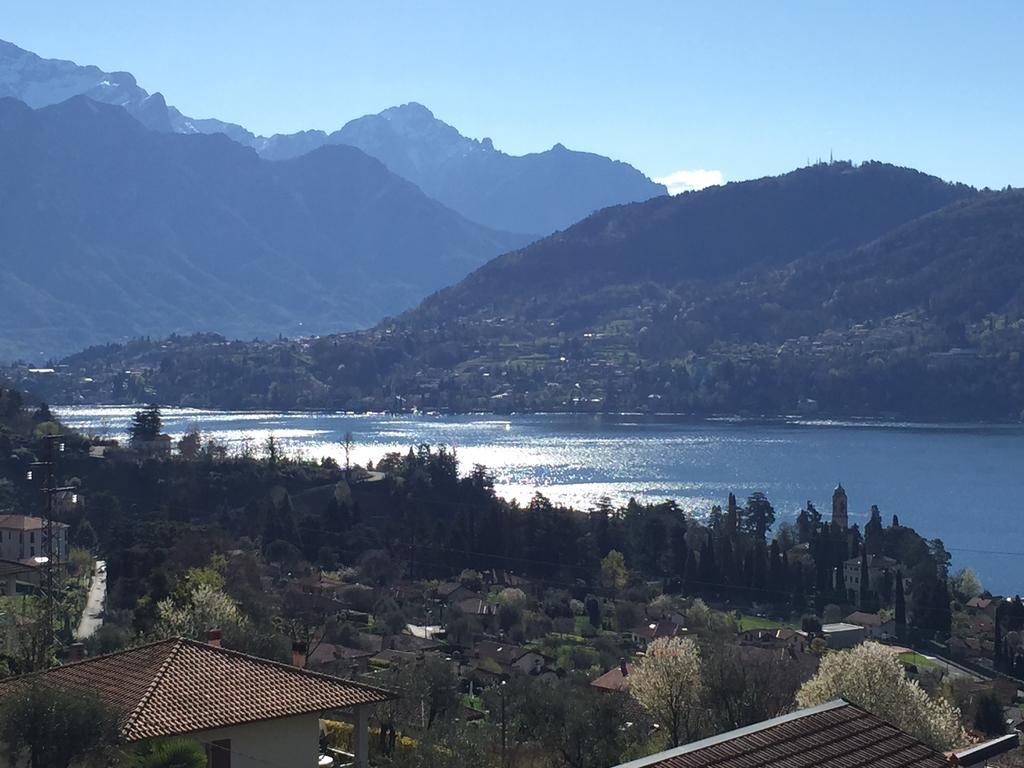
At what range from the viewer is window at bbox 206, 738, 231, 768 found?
7996mm

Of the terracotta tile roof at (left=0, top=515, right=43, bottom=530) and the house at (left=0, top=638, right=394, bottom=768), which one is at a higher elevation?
the house at (left=0, top=638, right=394, bottom=768)

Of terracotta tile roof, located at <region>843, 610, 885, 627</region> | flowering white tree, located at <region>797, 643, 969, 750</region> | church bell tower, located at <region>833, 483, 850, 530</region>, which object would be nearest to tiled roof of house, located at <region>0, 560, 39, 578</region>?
flowering white tree, located at <region>797, 643, 969, 750</region>

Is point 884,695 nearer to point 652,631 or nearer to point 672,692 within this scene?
point 672,692

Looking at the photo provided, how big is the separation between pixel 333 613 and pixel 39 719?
93.4 ft

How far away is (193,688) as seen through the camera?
837 cm

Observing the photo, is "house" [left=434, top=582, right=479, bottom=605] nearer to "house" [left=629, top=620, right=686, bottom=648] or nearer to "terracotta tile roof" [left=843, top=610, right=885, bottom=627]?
"house" [left=629, top=620, right=686, bottom=648]

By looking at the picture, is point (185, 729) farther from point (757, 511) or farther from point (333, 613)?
point (757, 511)

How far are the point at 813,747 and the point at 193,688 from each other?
3710mm

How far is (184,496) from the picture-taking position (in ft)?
185

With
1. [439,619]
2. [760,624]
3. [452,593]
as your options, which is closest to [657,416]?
[452,593]

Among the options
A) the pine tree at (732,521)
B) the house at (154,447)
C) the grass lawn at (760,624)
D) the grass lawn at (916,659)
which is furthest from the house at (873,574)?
the house at (154,447)

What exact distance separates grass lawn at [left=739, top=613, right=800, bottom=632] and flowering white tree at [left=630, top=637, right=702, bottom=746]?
57.0 ft

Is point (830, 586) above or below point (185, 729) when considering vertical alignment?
below

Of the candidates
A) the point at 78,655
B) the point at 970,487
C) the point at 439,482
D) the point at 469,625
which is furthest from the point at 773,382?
the point at 78,655
